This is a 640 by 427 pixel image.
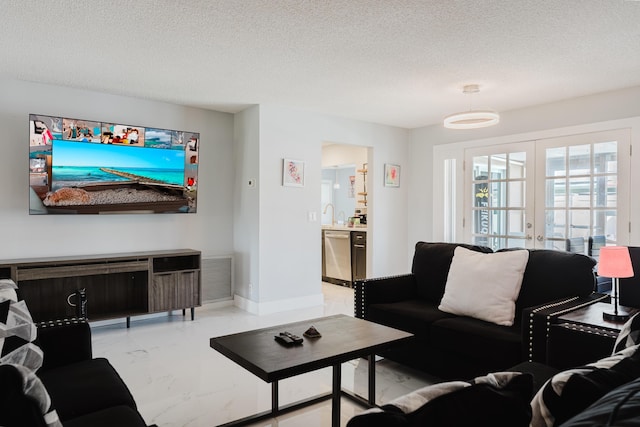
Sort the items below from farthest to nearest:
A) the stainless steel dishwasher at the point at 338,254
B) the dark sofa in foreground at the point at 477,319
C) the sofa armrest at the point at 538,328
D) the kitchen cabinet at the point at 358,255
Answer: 1. the stainless steel dishwasher at the point at 338,254
2. the kitchen cabinet at the point at 358,255
3. the dark sofa in foreground at the point at 477,319
4. the sofa armrest at the point at 538,328

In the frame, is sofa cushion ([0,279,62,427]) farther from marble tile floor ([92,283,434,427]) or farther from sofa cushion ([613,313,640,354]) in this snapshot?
sofa cushion ([613,313,640,354])

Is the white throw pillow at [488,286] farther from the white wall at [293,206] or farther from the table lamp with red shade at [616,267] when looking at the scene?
the white wall at [293,206]

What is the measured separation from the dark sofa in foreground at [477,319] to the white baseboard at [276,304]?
1.80m

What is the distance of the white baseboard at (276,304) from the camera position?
191 inches

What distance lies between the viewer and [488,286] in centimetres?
283

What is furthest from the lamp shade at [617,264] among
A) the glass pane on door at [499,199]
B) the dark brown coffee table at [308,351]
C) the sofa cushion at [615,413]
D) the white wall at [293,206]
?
the white wall at [293,206]

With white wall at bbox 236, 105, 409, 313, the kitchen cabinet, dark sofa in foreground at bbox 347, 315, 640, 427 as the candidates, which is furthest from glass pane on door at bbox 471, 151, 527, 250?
dark sofa in foreground at bbox 347, 315, 640, 427

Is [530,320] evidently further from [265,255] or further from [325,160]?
[325,160]

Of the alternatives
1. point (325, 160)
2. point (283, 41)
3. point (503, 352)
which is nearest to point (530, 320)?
point (503, 352)

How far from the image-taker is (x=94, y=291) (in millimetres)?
4316

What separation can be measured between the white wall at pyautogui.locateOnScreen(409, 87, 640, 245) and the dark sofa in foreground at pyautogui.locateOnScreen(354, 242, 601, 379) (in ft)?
6.89

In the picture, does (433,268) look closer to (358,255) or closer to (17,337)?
(17,337)

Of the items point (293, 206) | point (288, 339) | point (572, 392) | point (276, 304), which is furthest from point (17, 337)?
point (293, 206)

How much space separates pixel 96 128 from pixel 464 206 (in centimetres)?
446
